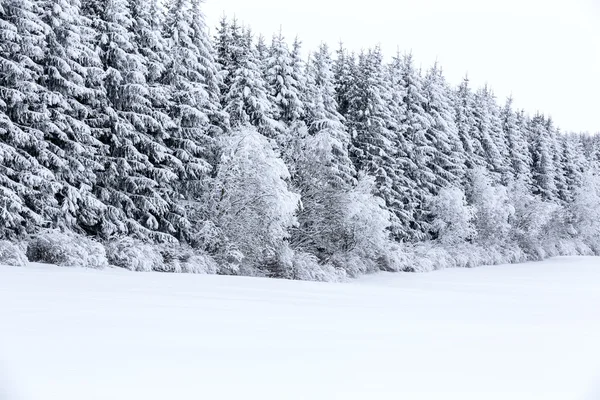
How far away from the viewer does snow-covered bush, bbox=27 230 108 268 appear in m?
17.1

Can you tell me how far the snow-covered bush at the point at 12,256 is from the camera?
15.2 m

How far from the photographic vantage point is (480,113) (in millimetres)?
52094

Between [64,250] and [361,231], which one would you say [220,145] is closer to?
[361,231]

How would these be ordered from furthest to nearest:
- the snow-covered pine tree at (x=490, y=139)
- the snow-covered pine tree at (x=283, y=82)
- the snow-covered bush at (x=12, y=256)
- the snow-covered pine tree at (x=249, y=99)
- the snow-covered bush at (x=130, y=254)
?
the snow-covered pine tree at (x=490, y=139), the snow-covered pine tree at (x=283, y=82), the snow-covered pine tree at (x=249, y=99), the snow-covered bush at (x=130, y=254), the snow-covered bush at (x=12, y=256)

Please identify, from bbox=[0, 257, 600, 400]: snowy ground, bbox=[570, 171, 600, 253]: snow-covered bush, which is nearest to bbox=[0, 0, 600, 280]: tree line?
bbox=[0, 257, 600, 400]: snowy ground

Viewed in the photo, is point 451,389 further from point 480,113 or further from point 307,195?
point 480,113

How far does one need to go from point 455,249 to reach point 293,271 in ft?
60.7

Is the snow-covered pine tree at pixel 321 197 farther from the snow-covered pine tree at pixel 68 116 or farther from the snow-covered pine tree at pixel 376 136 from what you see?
the snow-covered pine tree at pixel 68 116

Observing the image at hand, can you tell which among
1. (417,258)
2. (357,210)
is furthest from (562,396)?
(417,258)

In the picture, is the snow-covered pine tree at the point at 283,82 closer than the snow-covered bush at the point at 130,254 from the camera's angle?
No

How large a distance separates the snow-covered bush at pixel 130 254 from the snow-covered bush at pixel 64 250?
1.68m

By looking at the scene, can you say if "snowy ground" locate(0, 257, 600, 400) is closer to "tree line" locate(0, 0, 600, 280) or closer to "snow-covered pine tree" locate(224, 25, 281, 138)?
"tree line" locate(0, 0, 600, 280)

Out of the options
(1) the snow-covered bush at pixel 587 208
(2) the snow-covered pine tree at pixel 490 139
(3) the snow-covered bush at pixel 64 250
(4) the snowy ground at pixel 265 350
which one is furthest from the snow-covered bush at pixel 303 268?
(1) the snow-covered bush at pixel 587 208

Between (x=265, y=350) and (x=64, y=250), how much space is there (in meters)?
12.8
